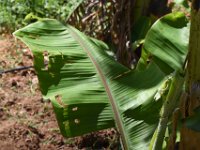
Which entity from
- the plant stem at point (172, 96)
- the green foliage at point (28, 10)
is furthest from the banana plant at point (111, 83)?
the green foliage at point (28, 10)

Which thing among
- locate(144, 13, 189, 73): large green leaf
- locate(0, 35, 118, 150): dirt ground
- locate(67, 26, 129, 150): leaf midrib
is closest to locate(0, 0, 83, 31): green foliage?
locate(0, 35, 118, 150): dirt ground

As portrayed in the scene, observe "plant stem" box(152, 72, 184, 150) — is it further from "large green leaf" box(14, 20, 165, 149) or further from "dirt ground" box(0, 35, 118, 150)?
"dirt ground" box(0, 35, 118, 150)

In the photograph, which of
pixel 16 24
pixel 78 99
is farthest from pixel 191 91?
pixel 16 24

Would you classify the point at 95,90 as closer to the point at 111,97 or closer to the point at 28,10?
the point at 111,97

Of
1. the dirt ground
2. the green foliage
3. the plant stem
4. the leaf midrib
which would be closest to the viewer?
the plant stem

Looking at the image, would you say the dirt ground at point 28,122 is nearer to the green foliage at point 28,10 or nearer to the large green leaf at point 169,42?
the green foliage at point 28,10

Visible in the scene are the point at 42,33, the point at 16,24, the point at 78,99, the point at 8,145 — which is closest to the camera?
the point at 78,99

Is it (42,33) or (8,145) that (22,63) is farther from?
(42,33)
